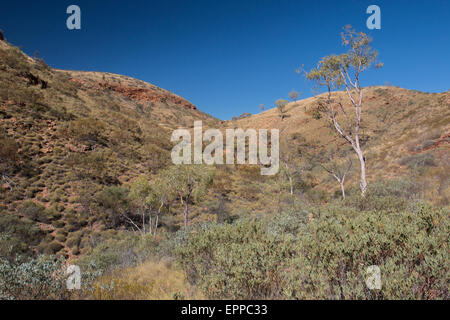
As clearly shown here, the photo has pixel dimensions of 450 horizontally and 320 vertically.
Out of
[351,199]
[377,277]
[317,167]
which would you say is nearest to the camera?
[377,277]

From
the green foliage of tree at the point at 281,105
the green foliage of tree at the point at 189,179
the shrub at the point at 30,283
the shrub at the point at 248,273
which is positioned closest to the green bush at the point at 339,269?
the shrub at the point at 248,273

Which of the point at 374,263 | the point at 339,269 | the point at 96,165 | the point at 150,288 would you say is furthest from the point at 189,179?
the point at 96,165

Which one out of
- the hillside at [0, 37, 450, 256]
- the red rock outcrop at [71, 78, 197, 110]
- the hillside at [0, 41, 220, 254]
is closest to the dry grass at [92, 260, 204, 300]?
the hillside at [0, 37, 450, 256]

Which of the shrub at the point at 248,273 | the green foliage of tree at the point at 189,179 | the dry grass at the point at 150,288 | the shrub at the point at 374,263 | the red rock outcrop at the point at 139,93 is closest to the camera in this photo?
the shrub at the point at 374,263

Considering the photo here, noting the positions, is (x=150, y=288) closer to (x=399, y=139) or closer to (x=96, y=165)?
(x=96, y=165)

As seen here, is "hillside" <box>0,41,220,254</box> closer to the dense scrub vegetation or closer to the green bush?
the dense scrub vegetation

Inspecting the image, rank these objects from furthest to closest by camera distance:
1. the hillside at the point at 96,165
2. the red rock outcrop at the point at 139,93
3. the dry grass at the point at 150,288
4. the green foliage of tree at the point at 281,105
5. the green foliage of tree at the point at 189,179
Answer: the red rock outcrop at the point at 139,93 → the green foliage of tree at the point at 281,105 → the green foliage of tree at the point at 189,179 → the hillside at the point at 96,165 → the dry grass at the point at 150,288

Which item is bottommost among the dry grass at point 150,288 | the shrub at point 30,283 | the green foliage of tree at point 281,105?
the dry grass at point 150,288

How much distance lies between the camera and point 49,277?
11.6 ft

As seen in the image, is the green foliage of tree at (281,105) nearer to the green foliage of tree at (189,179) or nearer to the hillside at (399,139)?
the hillside at (399,139)

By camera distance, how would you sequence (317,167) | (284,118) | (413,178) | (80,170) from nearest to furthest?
(413,178) → (80,170) → (317,167) → (284,118)
